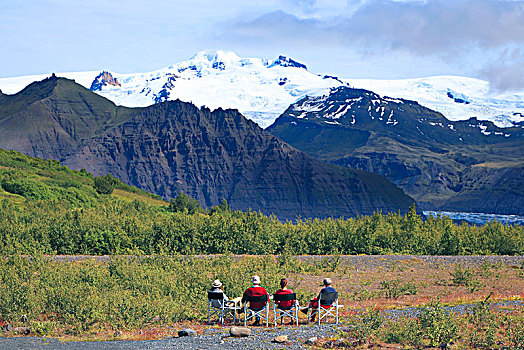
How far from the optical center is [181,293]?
24984 mm

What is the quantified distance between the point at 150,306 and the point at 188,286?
375 cm

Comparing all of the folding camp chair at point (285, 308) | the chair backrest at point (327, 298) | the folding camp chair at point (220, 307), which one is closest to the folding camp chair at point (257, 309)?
the folding camp chair at point (285, 308)

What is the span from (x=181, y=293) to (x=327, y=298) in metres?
6.16

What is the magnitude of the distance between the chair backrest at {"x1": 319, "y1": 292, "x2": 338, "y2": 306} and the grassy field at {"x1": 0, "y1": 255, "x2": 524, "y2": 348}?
932 millimetres

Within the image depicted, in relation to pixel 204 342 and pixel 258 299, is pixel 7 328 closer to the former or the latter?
pixel 204 342

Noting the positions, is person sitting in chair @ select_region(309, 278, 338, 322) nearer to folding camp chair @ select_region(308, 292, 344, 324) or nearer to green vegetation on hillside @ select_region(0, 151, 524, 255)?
folding camp chair @ select_region(308, 292, 344, 324)

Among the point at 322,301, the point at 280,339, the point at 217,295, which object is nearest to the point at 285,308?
the point at 322,301

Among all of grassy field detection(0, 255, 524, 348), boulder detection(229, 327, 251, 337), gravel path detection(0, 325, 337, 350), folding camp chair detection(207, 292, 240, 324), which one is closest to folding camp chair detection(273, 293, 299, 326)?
gravel path detection(0, 325, 337, 350)

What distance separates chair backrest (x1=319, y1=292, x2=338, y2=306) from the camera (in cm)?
2164

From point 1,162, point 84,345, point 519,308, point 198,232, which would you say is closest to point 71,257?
point 198,232

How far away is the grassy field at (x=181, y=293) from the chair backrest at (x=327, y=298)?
93cm

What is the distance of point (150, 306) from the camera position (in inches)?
891

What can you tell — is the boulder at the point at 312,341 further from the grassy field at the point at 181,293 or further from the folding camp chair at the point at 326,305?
the folding camp chair at the point at 326,305

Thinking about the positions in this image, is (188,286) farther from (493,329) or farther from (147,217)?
(147,217)
